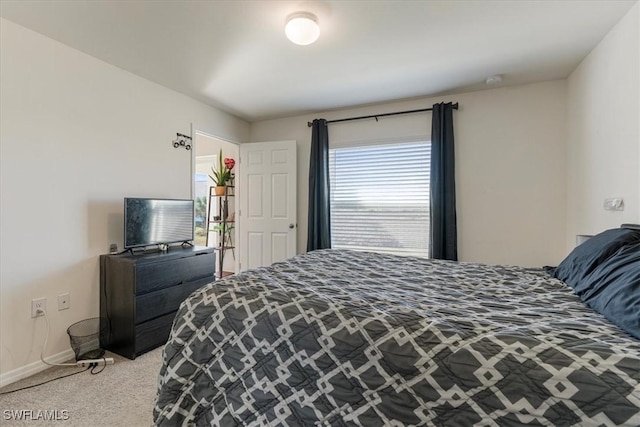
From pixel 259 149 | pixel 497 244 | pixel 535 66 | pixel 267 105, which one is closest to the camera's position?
pixel 535 66

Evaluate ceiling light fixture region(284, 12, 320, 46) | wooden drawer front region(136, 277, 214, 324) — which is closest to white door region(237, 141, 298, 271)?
wooden drawer front region(136, 277, 214, 324)

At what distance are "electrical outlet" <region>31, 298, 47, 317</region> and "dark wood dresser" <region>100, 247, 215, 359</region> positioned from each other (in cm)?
39

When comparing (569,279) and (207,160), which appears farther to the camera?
(207,160)

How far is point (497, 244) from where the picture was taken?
326 cm

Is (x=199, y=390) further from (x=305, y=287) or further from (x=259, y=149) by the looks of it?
(x=259, y=149)

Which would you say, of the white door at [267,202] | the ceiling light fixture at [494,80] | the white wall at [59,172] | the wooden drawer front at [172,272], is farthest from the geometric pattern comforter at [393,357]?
the white door at [267,202]

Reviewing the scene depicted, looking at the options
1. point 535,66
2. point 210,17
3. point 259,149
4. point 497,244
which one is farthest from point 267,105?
point 497,244

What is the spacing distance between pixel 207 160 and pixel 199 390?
4.67 meters

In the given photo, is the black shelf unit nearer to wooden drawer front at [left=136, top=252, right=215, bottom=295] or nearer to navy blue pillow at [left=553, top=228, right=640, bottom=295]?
wooden drawer front at [left=136, top=252, right=215, bottom=295]

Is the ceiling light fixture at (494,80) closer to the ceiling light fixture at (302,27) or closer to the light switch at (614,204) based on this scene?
the light switch at (614,204)

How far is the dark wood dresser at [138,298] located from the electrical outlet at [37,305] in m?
0.39

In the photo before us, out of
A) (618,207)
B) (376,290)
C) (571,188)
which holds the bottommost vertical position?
(376,290)

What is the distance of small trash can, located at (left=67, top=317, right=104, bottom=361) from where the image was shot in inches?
92.4

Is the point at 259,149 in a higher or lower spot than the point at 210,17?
lower
